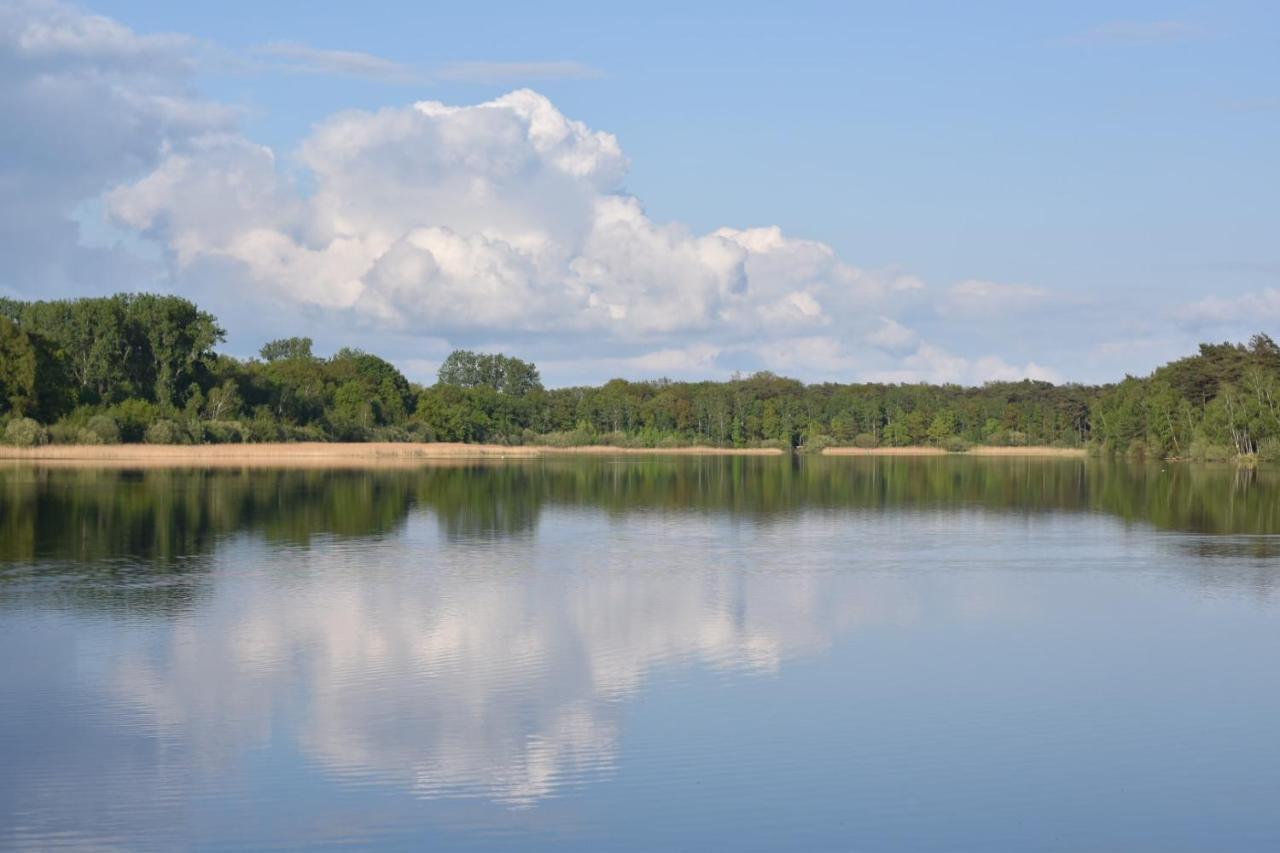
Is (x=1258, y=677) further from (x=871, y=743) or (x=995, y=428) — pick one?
(x=995, y=428)

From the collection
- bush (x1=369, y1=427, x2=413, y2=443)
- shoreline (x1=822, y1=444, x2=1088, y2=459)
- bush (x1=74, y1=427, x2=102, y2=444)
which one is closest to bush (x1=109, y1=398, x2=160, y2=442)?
bush (x1=74, y1=427, x2=102, y2=444)

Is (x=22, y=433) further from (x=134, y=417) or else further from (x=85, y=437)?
(x=134, y=417)

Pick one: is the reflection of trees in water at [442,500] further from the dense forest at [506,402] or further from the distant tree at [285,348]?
the distant tree at [285,348]

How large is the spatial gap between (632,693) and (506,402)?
136419 mm

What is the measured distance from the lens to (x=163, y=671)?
14.7 meters

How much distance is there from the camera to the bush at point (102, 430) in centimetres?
8119

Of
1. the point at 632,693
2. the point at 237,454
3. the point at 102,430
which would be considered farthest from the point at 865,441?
the point at 632,693

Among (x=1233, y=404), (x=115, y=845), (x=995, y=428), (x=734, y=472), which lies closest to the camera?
(x=115, y=845)

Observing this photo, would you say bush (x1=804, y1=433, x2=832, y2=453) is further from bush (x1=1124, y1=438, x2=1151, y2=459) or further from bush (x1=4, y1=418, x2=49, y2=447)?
bush (x1=4, y1=418, x2=49, y2=447)

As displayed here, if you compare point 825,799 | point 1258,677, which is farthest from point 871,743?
point 1258,677

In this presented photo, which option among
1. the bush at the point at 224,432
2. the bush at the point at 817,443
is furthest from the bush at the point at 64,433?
the bush at the point at 817,443

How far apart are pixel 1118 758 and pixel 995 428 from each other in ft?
475

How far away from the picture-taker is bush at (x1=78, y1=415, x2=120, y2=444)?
8119 cm

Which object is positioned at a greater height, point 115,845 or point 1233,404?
point 1233,404
